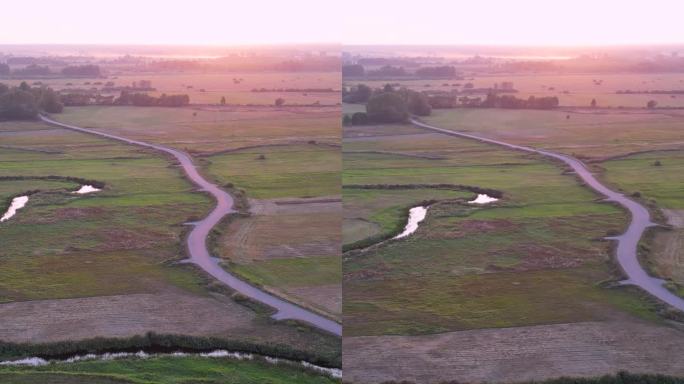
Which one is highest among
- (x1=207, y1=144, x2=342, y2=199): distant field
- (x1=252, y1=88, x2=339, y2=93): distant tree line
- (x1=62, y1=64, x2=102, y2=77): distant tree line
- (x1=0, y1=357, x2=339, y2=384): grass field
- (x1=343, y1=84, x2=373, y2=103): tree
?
(x1=62, y1=64, x2=102, y2=77): distant tree line

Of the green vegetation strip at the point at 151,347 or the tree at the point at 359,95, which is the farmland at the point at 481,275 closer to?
the green vegetation strip at the point at 151,347

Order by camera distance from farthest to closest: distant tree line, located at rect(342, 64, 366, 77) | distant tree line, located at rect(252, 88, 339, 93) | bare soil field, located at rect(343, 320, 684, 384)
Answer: distant tree line, located at rect(252, 88, 339, 93), distant tree line, located at rect(342, 64, 366, 77), bare soil field, located at rect(343, 320, 684, 384)

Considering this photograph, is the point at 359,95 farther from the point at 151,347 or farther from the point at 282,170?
the point at 151,347

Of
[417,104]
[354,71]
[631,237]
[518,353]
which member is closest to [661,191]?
[631,237]

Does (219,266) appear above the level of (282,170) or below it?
below

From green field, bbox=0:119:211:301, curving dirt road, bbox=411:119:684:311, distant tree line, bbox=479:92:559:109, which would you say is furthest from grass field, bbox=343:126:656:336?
distant tree line, bbox=479:92:559:109

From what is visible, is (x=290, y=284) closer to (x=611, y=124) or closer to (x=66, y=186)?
(x=66, y=186)

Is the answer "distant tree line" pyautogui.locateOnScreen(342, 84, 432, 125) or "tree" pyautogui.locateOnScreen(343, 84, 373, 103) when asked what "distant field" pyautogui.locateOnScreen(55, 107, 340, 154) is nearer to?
"tree" pyautogui.locateOnScreen(343, 84, 373, 103)
